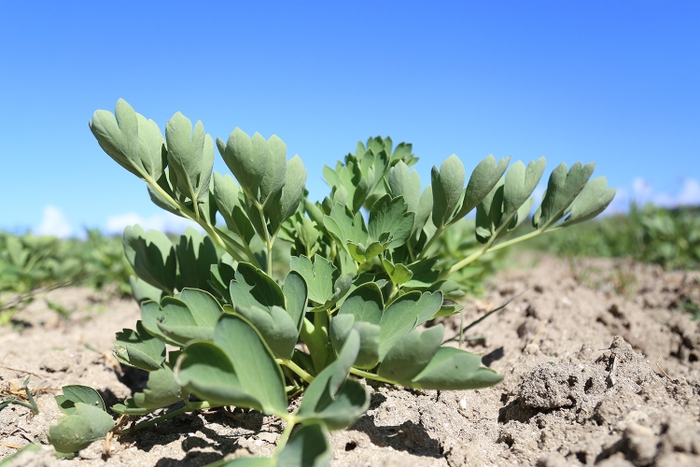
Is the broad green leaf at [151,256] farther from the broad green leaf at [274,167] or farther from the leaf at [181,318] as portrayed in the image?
the broad green leaf at [274,167]

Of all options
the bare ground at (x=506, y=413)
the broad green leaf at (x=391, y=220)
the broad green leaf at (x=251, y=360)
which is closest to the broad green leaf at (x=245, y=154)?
the broad green leaf at (x=391, y=220)

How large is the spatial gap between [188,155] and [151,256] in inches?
22.2

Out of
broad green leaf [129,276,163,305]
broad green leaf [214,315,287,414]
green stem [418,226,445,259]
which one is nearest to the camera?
broad green leaf [214,315,287,414]

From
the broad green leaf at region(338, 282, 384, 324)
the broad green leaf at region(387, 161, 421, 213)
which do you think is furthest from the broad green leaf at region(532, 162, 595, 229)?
the broad green leaf at region(338, 282, 384, 324)

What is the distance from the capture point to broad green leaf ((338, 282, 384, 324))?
1438 millimetres

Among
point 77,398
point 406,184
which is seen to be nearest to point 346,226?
point 406,184

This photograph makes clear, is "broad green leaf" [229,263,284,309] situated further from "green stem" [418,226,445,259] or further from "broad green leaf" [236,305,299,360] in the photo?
"green stem" [418,226,445,259]

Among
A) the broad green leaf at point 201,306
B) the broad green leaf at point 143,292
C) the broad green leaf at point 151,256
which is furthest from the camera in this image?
the broad green leaf at point 143,292

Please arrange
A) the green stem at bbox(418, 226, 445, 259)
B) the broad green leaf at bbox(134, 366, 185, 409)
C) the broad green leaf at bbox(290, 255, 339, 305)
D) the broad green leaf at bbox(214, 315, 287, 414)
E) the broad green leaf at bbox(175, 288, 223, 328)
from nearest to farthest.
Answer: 1. the broad green leaf at bbox(214, 315, 287, 414)
2. the broad green leaf at bbox(134, 366, 185, 409)
3. the broad green leaf at bbox(175, 288, 223, 328)
4. the broad green leaf at bbox(290, 255, 339, 305)
5. the green stem at bbox(418, 226, 445, 259)

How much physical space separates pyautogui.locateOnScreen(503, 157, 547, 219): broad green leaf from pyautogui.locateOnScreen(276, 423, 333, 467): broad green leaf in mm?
1026

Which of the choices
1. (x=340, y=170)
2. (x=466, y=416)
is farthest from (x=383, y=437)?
(x=340, y=170)

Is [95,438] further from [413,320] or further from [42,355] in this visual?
[42,355]

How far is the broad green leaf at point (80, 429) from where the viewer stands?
55.2 inches

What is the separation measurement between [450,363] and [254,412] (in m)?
0.76
